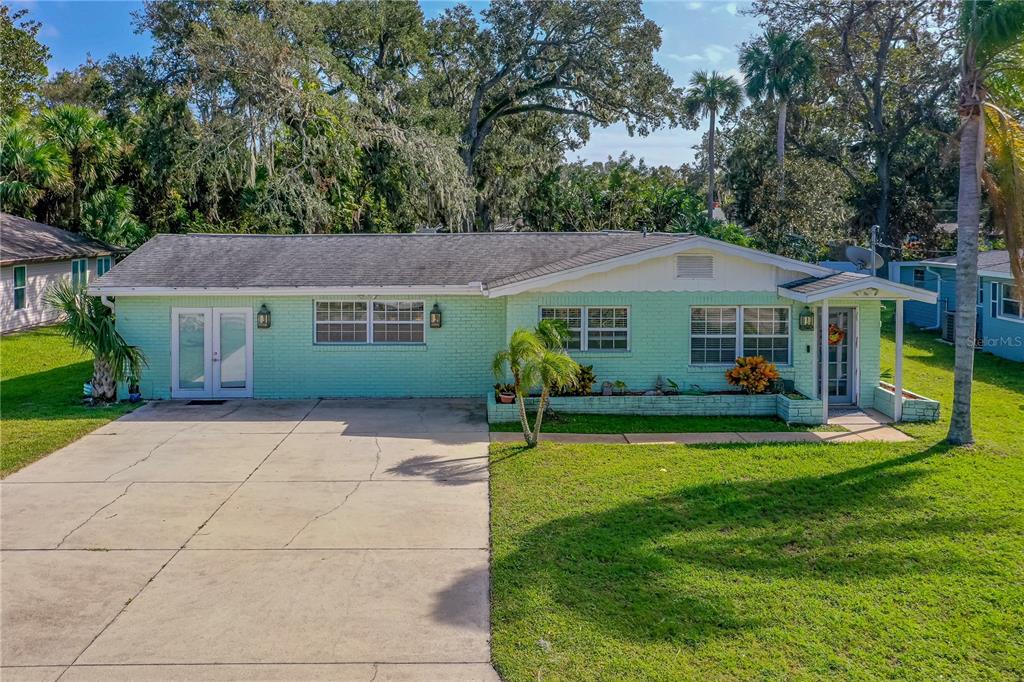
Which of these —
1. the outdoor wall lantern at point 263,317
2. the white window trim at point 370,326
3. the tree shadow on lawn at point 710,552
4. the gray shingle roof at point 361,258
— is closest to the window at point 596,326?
the gray shingle roof at point 361,258

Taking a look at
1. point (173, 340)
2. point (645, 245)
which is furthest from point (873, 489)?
point (173, 340)

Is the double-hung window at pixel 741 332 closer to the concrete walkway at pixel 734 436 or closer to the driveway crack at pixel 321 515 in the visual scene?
the concrete walkway at pixel 734 436

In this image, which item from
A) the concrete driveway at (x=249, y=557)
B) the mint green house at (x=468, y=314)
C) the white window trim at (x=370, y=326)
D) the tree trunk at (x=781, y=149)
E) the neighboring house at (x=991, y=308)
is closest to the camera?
the concrete driveway at (x=249, y=557)

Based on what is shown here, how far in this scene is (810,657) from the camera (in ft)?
19.9

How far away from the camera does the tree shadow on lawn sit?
6828mm

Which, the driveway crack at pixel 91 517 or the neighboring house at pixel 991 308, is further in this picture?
the neighboring house at pixel 991 308

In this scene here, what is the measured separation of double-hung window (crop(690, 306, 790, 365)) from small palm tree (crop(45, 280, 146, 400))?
1096 centimetres

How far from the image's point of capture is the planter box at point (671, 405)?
14.5m

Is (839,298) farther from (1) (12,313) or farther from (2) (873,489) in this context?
(1) (12,313)

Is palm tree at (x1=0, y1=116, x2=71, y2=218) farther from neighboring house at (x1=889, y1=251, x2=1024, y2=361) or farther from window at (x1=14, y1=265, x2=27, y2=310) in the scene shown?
neighboring house at (x1=889, y1=251, x2=1024, y2=361)

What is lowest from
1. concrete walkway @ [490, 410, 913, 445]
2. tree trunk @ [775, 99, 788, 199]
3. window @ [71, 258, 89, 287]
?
concrete walkway @ [490, 410, 913, 445]

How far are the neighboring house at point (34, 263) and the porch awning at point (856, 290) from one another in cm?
2120

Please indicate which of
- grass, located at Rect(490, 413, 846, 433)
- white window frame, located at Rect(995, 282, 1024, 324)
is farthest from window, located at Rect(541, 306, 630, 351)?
white window frame, located at Rect(995, 282, 1024, 324)

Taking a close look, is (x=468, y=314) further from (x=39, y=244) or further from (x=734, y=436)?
(x=39, y=244)
